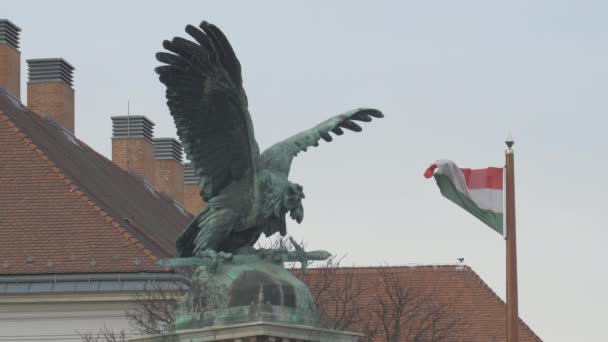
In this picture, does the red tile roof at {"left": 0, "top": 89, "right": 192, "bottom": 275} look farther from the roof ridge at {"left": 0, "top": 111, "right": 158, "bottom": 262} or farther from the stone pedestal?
the stone pedestal

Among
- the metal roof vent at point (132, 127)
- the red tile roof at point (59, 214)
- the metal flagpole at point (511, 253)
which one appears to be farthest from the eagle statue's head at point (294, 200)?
the metal roof vent at point (132, 127)

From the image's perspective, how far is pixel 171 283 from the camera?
5094 centimetres

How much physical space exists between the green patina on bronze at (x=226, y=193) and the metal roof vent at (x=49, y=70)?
40.8 meters

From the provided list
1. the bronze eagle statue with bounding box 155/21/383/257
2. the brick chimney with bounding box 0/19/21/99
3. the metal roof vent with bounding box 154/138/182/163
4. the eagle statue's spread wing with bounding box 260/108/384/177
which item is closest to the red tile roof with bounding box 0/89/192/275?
the brick chimney with bounding box 0/19/21/99

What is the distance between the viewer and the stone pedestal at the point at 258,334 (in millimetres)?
22891

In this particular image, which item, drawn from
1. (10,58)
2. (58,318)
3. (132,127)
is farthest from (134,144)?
(58,318)

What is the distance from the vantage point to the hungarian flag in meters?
30.9

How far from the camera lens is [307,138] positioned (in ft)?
82.7

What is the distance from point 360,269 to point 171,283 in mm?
18311

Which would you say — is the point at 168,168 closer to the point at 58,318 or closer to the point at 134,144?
the point at 134,144

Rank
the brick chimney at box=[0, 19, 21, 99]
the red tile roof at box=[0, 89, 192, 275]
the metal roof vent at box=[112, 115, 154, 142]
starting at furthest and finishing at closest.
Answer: the metal roof vent at box=[112, 115, 154, 142] < the brick chimney at box=[0, 19, 21, 99] < the red tile roof at box=[0, 89, 192, 275]

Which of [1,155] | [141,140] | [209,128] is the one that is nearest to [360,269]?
[141,140]

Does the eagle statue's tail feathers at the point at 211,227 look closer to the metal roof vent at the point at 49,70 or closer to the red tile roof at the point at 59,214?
the red tile roof at the point at 59,214

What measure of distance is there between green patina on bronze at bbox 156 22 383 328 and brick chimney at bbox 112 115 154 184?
47590mm
